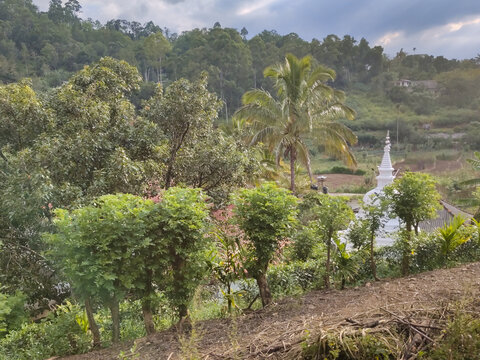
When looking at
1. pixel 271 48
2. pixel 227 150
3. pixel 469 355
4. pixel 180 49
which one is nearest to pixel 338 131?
pixel 227 150

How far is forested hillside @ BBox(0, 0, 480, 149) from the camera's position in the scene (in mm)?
40594

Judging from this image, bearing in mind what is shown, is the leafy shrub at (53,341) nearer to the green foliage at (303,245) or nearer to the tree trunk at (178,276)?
the tree trunk at (178,276)

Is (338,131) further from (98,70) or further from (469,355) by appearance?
(469,355)

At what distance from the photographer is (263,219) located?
12.9 feet

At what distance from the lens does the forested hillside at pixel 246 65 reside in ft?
133

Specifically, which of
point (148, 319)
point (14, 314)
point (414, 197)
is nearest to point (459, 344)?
point (148, 319)

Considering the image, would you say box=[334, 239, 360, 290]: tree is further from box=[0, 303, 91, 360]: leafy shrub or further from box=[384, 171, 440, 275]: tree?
box=[0, 303, 91, 360]: leafy shrub

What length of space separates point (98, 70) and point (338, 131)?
919cm

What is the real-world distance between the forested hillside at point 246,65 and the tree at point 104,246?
1385 inches

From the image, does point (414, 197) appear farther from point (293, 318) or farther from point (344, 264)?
point (293, 318)

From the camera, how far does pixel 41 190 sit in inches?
199

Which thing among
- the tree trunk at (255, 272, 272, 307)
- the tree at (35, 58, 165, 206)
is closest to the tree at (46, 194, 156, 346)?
the tree trunk at (255, 272, 272, 307)

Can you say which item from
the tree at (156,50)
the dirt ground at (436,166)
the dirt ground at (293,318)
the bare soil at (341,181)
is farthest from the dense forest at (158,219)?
the tree at (156,50)

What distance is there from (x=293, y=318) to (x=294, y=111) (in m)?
9.97
